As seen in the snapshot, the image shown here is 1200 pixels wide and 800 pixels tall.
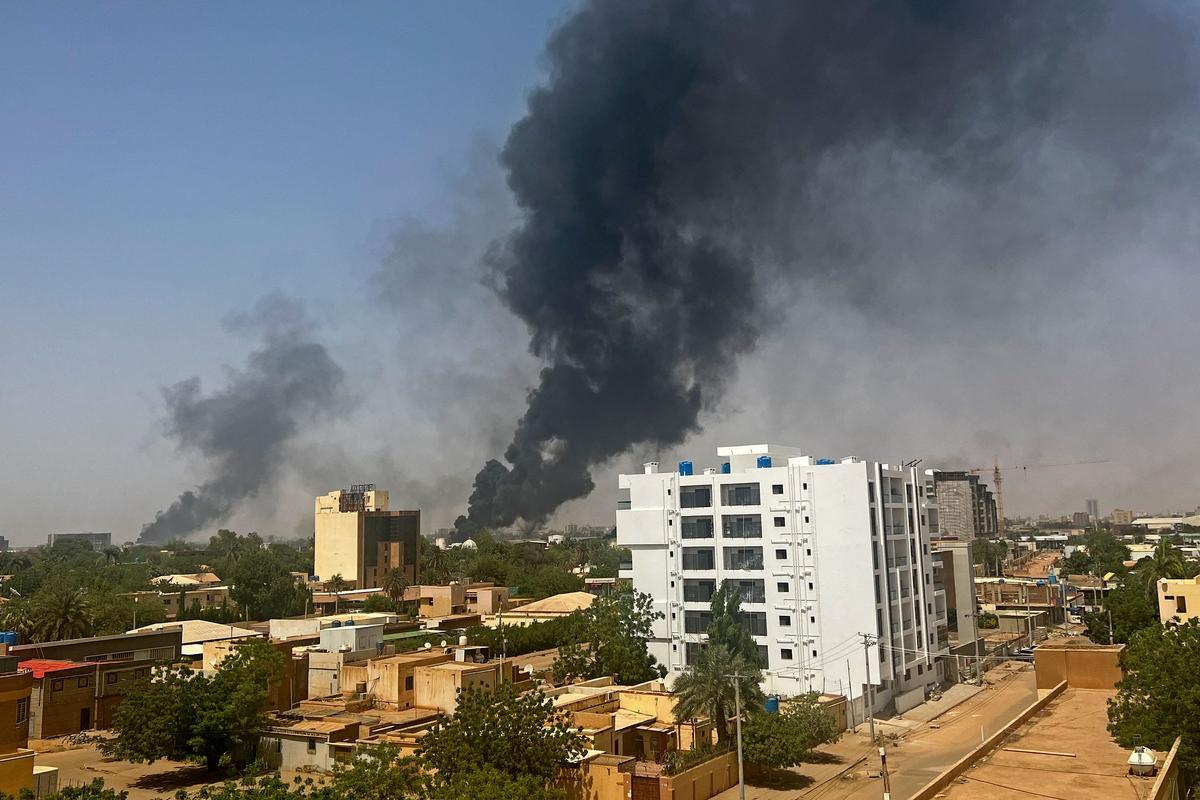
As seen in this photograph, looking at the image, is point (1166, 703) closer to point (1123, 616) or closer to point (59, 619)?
point (1123, 616)

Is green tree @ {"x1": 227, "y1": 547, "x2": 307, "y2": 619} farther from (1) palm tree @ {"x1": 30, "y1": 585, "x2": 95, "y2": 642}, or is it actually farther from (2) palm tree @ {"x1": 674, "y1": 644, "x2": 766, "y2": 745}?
(2) palm tree @ {"x1": 674, "y1": 644, "x2": 766, "y2": 745}

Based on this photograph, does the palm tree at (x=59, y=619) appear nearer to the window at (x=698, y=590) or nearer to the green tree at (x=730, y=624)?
the window at (x=698, y=590)

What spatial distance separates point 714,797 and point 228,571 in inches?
6584

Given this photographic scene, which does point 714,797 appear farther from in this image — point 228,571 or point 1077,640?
point 228,571

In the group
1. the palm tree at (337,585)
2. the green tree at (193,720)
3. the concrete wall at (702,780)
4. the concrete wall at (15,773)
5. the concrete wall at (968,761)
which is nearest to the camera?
the concrete wall at (968,761)

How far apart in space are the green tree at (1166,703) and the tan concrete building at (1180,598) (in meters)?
37.3

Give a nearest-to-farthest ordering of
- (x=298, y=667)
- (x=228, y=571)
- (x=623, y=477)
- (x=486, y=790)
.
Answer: (x=486, y=790)
(x=298, y=667)
(x=623, y=477)
(x=228, y=571)

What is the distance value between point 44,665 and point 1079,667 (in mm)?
65088

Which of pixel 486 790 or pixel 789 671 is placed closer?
pixel 486 790

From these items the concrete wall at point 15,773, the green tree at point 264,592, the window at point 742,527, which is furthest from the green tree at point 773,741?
the green tree at point 264,592

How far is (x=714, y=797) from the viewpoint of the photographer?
4450 cm

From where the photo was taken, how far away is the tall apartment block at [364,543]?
165000 mm

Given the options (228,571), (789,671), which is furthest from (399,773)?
(228,571)

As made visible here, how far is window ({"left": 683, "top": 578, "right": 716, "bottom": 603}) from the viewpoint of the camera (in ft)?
232
